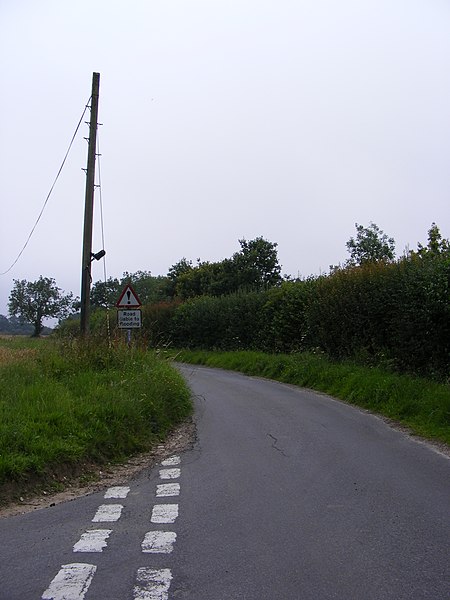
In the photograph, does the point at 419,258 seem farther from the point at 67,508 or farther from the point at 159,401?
the point at 67,508

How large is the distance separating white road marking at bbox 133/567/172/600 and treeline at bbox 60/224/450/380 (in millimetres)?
10320

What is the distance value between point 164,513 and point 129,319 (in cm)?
895

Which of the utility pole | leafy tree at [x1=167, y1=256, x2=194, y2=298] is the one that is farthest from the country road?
leafy tree at [x1=167, y1=256, x2=194, y2=298]

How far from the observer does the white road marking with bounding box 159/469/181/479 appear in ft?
24.2

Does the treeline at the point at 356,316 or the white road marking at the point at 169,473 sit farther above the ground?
the treeline at the point at 356,316

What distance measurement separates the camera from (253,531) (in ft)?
17.3

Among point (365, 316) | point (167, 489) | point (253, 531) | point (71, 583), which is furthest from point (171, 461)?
point (365, 316)

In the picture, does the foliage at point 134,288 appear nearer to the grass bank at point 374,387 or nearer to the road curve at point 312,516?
the grass bank at point 374,387

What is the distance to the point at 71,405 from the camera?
881 centimetres

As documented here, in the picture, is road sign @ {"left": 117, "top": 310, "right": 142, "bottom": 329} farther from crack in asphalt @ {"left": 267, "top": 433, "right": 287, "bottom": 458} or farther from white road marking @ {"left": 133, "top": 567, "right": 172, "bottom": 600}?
white road marking @ {"left": 133, "top": 567, "right": 172, "bottom": 600}

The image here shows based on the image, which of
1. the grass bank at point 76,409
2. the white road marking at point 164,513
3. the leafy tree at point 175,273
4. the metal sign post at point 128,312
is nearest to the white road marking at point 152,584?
the white road marking at point 164,513

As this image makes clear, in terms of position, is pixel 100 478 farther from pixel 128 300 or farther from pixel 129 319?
pixel 128 300

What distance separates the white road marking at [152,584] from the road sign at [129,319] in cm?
1024

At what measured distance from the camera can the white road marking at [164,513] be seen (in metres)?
5.65
